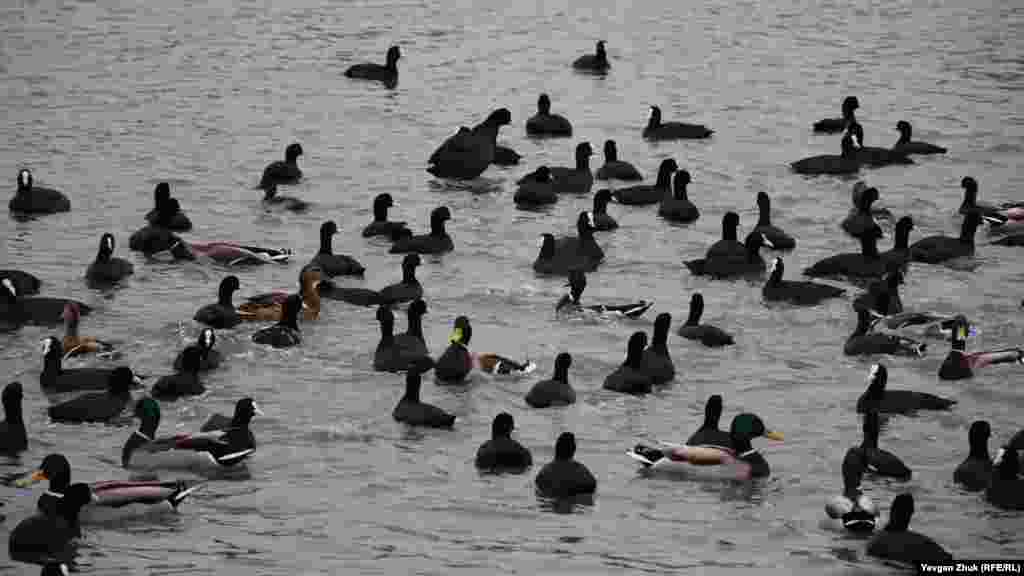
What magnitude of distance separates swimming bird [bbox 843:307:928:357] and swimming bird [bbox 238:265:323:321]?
6.99 m

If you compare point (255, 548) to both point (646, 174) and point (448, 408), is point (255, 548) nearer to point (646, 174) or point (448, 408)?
point (448, 408)

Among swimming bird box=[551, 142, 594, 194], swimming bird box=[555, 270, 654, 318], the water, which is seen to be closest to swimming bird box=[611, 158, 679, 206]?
the water

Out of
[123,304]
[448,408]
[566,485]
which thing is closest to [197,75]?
[123,304]

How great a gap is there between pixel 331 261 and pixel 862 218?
8.78 metres

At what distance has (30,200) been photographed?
106 ft

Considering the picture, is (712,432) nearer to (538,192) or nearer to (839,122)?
(538,192)

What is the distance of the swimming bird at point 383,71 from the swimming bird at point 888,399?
77.4ft

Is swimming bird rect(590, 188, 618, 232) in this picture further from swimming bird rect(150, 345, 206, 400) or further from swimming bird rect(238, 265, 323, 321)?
swimming bird rect(150, 345, 206, 400)

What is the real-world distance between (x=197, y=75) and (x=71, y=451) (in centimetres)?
2426

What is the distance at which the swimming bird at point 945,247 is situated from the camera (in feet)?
99.7

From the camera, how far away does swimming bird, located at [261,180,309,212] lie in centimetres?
3300

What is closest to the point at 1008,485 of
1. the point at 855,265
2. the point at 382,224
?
the point at 855,265

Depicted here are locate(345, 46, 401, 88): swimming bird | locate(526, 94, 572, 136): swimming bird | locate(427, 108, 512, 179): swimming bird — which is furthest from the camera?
locate(345, 46, 401, 88): swimming bird

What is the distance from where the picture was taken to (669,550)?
19438 millimetres
